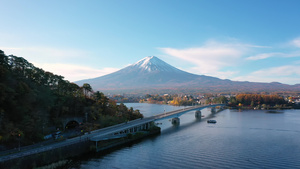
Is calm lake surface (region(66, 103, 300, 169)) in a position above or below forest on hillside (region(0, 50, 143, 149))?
below

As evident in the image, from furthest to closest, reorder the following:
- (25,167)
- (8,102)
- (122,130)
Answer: (122,130) < (8,102) < (25,167)

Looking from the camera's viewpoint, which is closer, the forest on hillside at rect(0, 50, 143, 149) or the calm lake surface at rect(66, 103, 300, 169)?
the calm lake surface at rect(66, 103, 300, 169)

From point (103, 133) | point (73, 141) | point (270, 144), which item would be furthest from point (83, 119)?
point (270, 144)

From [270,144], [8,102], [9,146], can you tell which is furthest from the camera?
[270,144]

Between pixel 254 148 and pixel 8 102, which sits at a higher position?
pixel 8 102

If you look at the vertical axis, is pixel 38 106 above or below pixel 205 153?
above

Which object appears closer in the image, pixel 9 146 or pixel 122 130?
pixel 9 146

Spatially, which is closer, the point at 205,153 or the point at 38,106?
the point at 205,153

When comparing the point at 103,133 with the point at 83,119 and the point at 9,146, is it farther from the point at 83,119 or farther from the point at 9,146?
the point at 9,146
